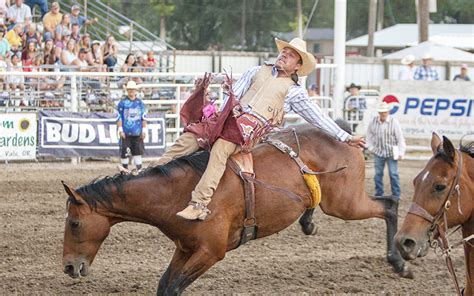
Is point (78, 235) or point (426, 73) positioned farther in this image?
point (426, 73)

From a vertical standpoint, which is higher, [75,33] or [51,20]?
[51,20]

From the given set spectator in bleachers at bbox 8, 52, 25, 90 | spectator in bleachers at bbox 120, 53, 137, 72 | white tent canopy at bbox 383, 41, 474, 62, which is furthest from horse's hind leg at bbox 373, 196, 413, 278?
white tent canopy at bbox 383, 41, 474, 62

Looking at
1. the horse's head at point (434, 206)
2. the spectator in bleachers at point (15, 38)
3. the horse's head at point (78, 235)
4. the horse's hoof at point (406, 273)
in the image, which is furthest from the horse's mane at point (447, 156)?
the spectator in bleachers at point (15, 38)

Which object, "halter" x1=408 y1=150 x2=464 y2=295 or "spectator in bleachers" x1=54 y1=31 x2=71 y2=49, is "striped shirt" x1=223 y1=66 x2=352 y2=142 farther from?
"spectator in bleachers" x1=54 y1=31 x2=71 y2=49

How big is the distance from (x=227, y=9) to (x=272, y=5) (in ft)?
7.12

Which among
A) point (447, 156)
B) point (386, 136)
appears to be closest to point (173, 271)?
point (447, 156)

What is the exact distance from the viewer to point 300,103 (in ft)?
23.6

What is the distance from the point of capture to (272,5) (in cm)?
4203

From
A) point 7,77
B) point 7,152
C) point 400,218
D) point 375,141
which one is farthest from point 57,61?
point 400,218

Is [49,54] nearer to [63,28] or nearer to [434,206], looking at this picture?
[63,28]

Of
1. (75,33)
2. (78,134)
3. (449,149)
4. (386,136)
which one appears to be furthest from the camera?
(75,33)

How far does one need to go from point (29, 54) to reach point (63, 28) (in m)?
1.43

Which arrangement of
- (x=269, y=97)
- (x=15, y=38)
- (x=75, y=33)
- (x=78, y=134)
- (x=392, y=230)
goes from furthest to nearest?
(x=75, y=33), (x=15, y=38), (x=78, y=134), (x=392, y=230), (x=269, y=97)

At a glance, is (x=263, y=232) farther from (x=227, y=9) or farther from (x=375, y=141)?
(x=227, y=9)
